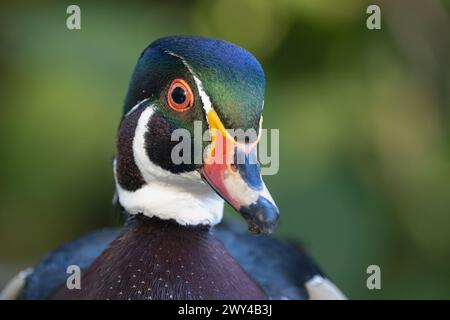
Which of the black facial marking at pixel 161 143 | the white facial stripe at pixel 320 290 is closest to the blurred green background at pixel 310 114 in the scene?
the white facial stripe at pixel 320 290

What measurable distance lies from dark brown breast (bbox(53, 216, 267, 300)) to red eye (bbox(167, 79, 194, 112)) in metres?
0.21

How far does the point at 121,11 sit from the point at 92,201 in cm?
61

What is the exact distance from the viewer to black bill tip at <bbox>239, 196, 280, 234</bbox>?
1012 millimetres

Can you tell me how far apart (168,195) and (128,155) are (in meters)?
0.10

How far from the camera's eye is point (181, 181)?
1201mm

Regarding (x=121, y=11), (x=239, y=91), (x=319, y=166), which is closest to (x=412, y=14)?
(x=319, y=166)

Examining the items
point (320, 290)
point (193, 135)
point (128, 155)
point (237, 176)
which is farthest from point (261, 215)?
point (320, 290)

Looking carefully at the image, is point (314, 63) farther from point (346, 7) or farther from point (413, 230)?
point (413, 230)

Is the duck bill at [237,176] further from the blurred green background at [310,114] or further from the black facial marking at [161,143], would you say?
the blurred green background at [310,114]

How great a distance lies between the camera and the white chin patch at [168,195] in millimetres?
1209

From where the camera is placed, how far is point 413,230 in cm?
222

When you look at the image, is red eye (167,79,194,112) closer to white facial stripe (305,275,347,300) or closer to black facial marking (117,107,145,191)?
black facial marking (117,107,145,191)

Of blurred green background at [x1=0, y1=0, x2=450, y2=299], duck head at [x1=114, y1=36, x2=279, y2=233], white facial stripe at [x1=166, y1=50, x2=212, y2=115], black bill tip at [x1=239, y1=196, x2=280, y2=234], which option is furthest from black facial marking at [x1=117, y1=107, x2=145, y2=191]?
blurred green background at [x1=0, y1=0, x2=450, y2=299]

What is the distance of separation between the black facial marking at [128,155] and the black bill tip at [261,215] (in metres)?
0.27
